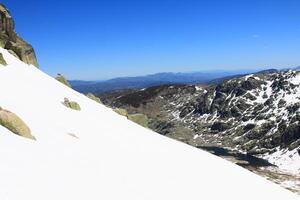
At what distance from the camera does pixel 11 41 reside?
77688 mm

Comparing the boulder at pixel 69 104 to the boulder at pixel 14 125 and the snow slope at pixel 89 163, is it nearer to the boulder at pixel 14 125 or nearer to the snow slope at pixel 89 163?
the snow slope at pixel 89 163

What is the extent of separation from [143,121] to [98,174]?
6195 cm

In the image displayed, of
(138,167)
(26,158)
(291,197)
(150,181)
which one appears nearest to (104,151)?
(138,167)

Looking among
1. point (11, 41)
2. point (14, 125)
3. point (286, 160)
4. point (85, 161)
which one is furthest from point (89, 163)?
point (286, 160)

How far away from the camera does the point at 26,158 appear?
22281 mm

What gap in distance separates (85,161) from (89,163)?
31cm

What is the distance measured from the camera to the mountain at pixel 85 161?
21031 millimetres

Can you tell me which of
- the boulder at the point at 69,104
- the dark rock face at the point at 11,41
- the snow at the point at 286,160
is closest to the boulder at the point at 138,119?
the dark rock face at the point at 11,41

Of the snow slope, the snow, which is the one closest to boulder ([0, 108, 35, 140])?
the snow slope

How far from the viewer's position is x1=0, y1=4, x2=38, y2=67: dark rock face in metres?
69.3

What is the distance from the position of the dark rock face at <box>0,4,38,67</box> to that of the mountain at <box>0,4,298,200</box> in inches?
846

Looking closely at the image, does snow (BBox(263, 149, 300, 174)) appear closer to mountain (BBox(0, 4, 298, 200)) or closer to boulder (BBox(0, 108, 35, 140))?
mountain (BBox(0, 4, 298, 200))

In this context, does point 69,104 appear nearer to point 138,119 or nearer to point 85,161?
point 85,161

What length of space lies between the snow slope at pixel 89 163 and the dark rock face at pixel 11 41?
67.0ft
